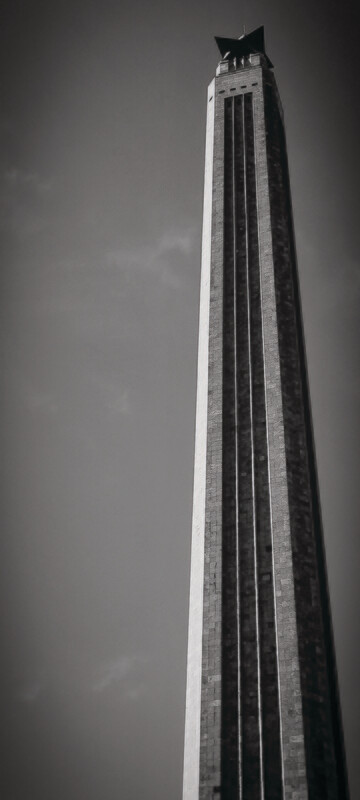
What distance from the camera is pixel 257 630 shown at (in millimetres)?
17703

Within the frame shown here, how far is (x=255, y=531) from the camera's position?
1919 centimetres

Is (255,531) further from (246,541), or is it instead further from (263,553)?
(263,553)

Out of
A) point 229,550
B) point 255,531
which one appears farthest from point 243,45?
point 229,550

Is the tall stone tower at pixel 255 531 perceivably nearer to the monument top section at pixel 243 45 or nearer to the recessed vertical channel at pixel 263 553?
the recessed vertical channel at pixel 263 553

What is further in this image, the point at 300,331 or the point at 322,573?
the point at 300,331

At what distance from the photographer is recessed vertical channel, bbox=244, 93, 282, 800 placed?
15.9 metres

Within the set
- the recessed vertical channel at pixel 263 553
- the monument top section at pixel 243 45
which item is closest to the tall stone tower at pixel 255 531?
the recessed vertical channel at pixel 263 553

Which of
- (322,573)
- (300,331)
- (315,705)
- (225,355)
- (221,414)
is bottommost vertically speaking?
(315,705)

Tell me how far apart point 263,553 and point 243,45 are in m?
24.9

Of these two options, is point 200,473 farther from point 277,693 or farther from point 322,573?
point 277,693

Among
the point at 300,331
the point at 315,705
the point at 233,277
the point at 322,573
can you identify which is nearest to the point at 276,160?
the point at 233,277

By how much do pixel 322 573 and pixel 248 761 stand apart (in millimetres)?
5172

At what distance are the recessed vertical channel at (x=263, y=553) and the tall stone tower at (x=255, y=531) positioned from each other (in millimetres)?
31

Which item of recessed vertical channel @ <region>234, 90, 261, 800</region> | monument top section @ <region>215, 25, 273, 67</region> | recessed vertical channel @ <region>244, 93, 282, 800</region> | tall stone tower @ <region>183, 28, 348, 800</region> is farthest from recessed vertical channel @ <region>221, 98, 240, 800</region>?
monument top section @ <region>215, 25, 273, 67</region>
